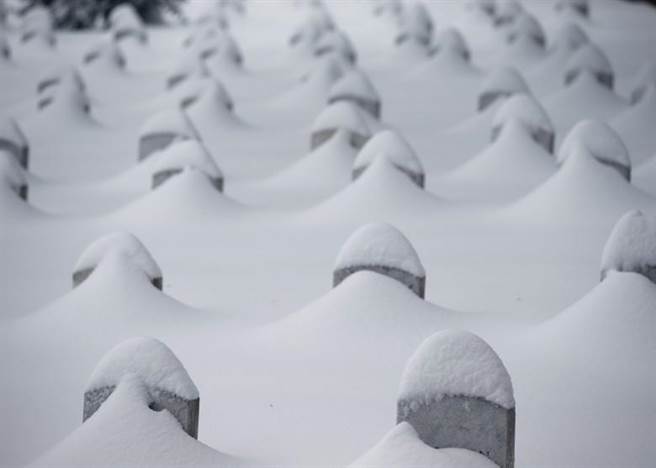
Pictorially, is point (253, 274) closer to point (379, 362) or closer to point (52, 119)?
point (379, 362)

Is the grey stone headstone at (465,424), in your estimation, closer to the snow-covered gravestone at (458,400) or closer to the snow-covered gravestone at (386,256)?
the snow-covered gravestone at (458,400)

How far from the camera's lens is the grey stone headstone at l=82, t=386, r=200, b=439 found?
482 centimetres

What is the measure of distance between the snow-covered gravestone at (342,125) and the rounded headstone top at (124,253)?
3.52m

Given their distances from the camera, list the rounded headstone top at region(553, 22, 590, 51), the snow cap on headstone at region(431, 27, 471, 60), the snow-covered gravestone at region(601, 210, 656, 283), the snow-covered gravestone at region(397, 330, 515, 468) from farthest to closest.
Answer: the snow cap on headstone at region(431, 27, 471, 60)
the rounded headstone top at region(553, 22, 590, 51)
the snow-covered gravestone at region(601, 210, 656, 283)
the snow-covered gravestone at region(397, 330, 515, 468)

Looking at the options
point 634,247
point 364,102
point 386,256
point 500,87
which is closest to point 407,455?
point 386,256

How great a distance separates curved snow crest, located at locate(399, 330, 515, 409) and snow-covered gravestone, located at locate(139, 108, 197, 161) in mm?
5795

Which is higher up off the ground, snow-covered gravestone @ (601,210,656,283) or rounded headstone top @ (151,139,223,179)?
snow-covered gravestone @ (601,210,656,283)

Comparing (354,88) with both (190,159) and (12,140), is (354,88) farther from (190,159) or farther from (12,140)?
(12,140)

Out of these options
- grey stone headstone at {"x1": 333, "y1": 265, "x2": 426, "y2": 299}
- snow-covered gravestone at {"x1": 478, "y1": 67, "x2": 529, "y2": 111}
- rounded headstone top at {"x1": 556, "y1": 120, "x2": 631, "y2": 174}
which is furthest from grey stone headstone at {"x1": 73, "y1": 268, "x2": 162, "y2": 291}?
snow-covered gravestone at {"x1": 478, "y1": 67, "x2": 529, "y2": 111}

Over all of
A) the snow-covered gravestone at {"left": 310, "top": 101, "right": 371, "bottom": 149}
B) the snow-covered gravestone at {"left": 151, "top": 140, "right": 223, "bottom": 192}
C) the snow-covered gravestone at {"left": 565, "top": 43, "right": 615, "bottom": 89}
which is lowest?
the snow-covered gravestone at {"left": 565, "top": 43, "right": 615, "bottom": 89}

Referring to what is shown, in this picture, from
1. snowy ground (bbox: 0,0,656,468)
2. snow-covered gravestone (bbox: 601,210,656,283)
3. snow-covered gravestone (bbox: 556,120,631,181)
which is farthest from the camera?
snow-covered gravestone (bbox: 556,120,631,181)

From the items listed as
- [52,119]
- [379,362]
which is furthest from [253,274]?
[52,119]

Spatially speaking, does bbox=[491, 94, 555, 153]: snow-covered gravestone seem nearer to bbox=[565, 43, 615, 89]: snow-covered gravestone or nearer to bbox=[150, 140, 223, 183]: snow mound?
bbox=[150, 140, 223, 183]: snow mound

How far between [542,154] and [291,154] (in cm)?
208
